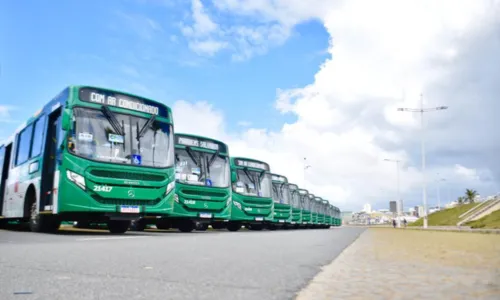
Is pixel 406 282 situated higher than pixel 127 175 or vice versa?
pixel 127 175

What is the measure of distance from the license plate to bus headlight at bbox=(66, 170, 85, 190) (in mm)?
1065

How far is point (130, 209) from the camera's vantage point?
37.2 feet

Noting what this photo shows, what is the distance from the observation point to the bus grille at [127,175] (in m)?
10.9

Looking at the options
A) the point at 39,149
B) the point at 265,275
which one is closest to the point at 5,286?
the point at 265,275

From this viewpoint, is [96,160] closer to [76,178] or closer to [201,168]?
[76,178]

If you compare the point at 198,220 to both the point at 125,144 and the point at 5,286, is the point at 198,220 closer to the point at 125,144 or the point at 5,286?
the point at 125,144

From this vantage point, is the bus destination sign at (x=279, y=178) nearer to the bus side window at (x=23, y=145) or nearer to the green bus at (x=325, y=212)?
the bus side window at (x=23, y=145)

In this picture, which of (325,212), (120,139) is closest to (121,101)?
(120,139)

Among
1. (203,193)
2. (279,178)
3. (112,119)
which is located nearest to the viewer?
(112,119)

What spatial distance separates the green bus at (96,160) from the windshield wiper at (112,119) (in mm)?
22

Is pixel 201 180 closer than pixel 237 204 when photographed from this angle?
Yes

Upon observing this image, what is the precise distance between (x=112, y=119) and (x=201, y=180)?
18.2ft

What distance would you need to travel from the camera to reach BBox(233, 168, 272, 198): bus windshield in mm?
20406

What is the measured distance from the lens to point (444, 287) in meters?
3.08
